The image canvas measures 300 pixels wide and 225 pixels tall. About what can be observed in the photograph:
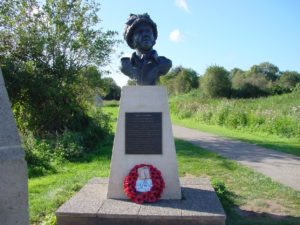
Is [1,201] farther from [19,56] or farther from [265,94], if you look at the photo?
[265,94]

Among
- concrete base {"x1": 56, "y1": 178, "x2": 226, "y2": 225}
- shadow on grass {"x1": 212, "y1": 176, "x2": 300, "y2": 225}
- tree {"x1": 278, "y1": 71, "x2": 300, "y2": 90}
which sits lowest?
shadow on grass {"x1": 212, "y1": 176, "x2": 300, "y2": 225}

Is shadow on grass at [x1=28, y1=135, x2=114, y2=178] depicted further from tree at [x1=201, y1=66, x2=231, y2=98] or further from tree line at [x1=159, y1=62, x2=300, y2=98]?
tree at [x1=201, y1=66, x2=231, y2=98]

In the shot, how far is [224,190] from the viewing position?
21.8ft

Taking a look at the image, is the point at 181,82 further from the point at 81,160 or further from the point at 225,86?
the point at 81,160

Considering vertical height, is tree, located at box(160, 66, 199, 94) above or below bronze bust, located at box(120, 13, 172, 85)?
above

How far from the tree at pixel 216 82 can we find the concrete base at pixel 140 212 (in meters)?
31.2

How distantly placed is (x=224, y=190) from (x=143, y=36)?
286 centimetres

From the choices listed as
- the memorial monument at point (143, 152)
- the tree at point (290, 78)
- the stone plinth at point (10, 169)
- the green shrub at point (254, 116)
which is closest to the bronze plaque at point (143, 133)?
the memorial monument at point (143, 152)

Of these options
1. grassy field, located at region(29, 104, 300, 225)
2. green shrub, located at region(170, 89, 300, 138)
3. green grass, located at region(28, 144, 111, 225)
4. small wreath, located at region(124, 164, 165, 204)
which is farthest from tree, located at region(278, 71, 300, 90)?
small wreath, located at region(124, 164, 165, 204)

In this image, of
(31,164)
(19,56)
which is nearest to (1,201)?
(31,164)

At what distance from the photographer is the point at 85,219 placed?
498 cm

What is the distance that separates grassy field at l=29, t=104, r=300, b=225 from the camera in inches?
220

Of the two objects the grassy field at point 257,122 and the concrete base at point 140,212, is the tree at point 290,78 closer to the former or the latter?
the grassy field at point 257,122

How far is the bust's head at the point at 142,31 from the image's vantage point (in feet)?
19.2
